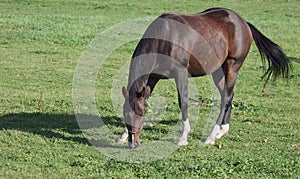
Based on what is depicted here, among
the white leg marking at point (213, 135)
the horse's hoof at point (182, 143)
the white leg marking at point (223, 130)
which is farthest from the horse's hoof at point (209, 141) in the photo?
the horse's hoof at point (182, 143)

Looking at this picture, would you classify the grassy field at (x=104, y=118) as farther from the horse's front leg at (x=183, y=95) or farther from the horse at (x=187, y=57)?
the horse at (x=187, y=57)

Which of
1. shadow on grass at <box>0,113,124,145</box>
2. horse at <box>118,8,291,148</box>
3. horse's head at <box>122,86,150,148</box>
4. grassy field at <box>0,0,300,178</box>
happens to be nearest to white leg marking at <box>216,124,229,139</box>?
horse at <box>118,8,291,148</box>

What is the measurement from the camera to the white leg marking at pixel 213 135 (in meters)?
8.87

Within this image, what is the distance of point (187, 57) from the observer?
877 cm

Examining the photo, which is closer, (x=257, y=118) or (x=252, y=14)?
(x=257, y=118)

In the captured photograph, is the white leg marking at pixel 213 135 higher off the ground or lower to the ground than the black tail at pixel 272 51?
lower

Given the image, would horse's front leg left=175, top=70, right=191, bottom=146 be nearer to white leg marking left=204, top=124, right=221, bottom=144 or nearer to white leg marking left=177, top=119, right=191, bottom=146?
white leg marking left=177, top=119, right=191, bottom=146

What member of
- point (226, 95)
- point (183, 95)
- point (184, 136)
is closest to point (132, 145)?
point (184, 136)

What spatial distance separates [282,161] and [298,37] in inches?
548

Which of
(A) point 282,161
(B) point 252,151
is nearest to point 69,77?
(B) point 252,151

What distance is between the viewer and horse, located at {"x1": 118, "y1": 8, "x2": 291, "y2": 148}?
26.8ft

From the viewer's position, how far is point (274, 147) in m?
8.57

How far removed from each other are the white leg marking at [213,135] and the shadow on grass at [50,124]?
5.57 ft

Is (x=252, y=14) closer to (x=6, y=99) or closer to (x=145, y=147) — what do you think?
(x=6, y=99)
